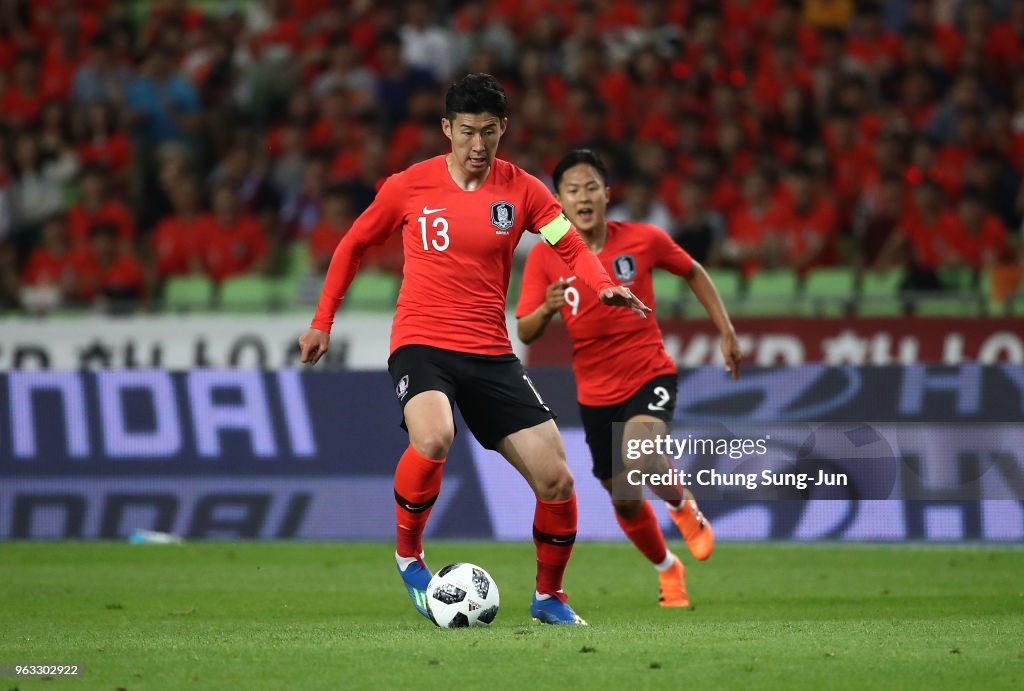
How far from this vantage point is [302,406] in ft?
40.8

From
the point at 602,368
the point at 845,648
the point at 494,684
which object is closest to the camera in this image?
the point at 494,684

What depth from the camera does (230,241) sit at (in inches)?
623

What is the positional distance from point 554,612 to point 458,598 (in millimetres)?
559

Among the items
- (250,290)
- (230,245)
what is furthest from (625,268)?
(230,245)

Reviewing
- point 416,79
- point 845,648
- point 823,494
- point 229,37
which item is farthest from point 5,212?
point 845,648

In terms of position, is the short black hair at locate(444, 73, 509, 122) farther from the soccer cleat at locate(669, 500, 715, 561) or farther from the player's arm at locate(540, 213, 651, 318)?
the soccer cleat at locate(669, 500, 715, 561)

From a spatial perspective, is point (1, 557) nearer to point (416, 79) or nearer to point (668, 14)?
point (416, 79)

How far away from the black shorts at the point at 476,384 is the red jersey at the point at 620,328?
6.04ft

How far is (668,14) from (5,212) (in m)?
7.64

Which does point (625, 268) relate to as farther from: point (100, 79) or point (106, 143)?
point (100, 79)

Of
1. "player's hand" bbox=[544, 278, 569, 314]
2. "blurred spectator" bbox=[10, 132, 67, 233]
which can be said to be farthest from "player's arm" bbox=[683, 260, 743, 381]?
"blurred spectator" bbox=[10, 132, 67, 233]

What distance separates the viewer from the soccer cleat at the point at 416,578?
280 inches

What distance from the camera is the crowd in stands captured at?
583 inches

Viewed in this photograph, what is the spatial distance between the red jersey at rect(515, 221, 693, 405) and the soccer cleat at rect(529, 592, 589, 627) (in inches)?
72.9
